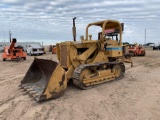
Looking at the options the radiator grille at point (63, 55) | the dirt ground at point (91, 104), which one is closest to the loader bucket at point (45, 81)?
the dirt ground at point (91, 104)

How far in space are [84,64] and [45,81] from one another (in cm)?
146

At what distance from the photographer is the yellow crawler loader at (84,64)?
707 centimetres

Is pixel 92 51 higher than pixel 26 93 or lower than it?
higher

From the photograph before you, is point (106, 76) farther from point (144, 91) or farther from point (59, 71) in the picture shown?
point (59, 71)

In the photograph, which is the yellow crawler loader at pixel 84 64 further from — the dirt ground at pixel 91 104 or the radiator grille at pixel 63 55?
the dirt ground at pixel 91 104

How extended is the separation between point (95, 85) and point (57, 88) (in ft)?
6.29

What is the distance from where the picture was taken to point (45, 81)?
7500 millimetres

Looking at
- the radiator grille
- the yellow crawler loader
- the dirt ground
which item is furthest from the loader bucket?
the radiator grille

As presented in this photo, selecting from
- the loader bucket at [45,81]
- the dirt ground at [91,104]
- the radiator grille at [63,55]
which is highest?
the radiator grille at [63,55]

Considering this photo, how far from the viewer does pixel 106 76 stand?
7938 mm

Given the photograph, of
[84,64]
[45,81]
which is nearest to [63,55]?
[84,64]

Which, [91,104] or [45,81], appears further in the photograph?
[45,81]

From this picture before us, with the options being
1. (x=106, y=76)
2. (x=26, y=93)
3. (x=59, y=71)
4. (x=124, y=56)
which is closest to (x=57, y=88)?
(x=59, y=71)

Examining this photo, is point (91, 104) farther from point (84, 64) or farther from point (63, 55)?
point (63, 55)
